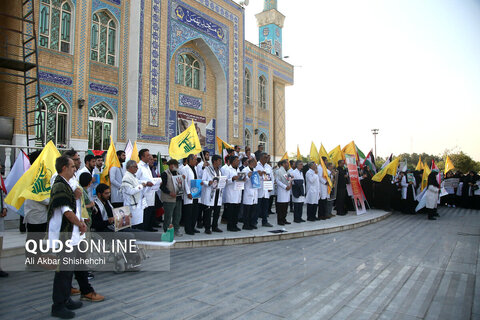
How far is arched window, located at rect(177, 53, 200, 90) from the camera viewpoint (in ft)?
50.1

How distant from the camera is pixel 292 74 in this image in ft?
76.0

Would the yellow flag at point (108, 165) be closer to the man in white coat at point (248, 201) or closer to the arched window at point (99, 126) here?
the man in white coat at point (248, 201)

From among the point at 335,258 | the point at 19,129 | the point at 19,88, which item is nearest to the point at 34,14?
the point at 19,88

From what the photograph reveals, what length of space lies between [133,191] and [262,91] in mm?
17098

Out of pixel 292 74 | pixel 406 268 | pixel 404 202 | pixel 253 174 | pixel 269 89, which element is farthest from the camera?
pixel 292 74

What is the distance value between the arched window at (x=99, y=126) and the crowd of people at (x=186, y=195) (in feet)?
16.7

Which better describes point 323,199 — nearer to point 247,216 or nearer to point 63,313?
point 247,216

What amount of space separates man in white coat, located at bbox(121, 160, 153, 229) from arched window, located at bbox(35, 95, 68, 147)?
6.95 m

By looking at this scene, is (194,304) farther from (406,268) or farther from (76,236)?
(406,268)

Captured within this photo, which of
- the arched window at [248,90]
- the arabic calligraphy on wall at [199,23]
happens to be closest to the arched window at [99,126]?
the arabic calligraphy on wall at [199,23]

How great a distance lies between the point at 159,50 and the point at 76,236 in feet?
38.3

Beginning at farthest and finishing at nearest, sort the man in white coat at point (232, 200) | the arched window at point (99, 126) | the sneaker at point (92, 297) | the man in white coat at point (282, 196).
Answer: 1. the arched window at point (99, 126)
2. the man in white coat at point (282, 196)
3. the man in white coat at point (232, 200)
4. the sneaker at point (92, 297)

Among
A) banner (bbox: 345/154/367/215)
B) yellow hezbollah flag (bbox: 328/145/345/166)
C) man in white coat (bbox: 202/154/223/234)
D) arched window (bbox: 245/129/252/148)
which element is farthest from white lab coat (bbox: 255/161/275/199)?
arched window (bbox: 245/129/252/148)

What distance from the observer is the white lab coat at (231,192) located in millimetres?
7066
